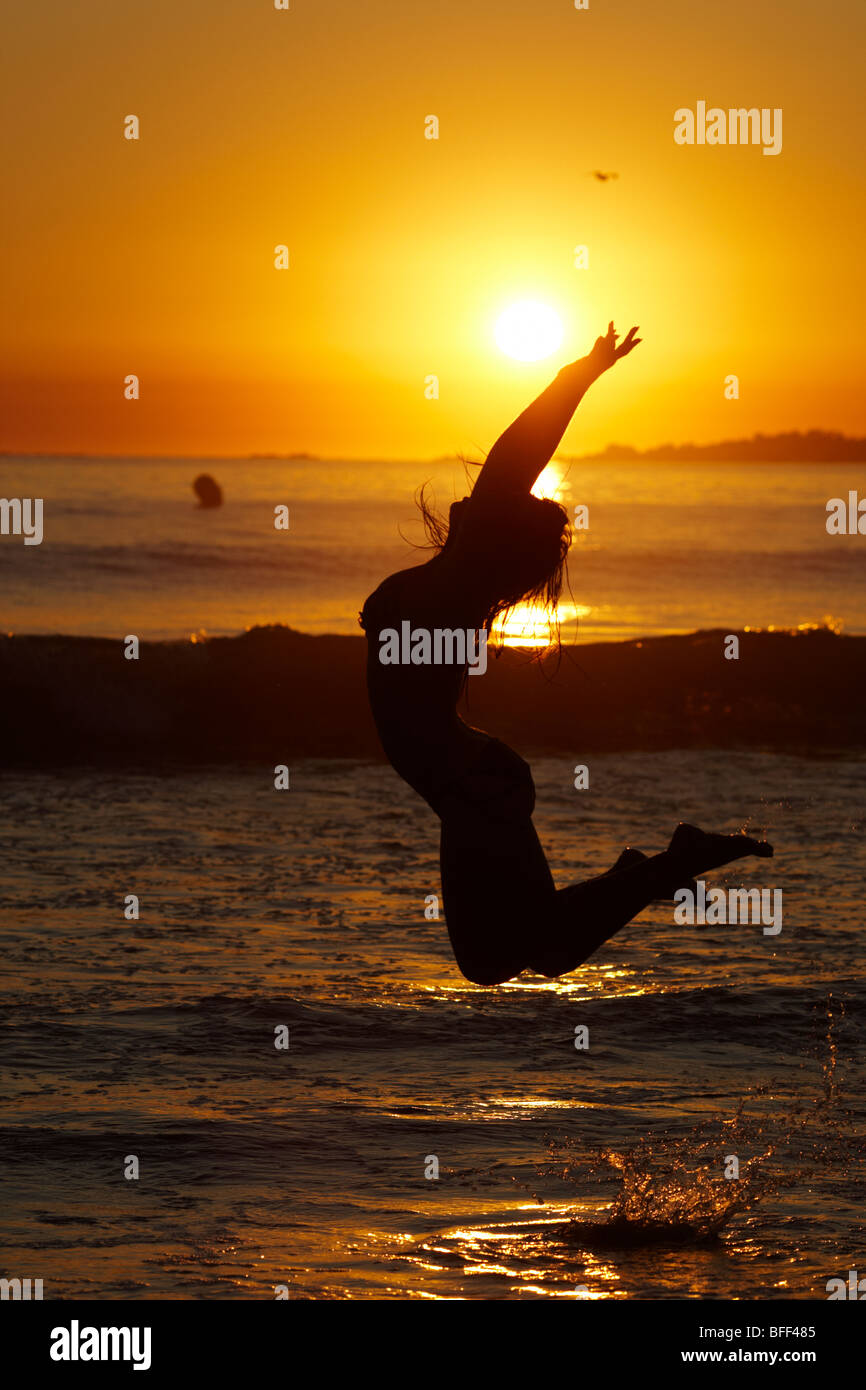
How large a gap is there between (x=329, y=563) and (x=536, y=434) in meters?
47.6

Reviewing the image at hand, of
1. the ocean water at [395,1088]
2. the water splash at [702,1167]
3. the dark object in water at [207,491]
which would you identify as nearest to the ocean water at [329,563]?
the dark object in water at [207,491]

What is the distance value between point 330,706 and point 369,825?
4820mm

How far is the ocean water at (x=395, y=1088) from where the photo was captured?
5.23m

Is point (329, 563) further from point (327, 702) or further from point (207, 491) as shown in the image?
point (327, 702)

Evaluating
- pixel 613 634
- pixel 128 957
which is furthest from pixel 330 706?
pixel 613 634

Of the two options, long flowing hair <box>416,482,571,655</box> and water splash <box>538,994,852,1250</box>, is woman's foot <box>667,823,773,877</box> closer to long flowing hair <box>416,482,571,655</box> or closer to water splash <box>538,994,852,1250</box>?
long flowing hair <box>416,482,571,655</box>

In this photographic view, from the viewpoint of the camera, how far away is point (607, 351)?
16.0ft

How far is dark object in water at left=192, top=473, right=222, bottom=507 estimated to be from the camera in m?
78.1

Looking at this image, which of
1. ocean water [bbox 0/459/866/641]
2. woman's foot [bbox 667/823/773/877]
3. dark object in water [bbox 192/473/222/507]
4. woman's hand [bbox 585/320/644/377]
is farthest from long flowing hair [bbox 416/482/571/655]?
dark object in water [bbox 192/473/222/507]

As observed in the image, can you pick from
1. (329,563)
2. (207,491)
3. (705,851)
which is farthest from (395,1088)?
(207,491)

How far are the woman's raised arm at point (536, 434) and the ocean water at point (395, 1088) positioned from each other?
230 cm

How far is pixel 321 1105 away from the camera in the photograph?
6.65 metres

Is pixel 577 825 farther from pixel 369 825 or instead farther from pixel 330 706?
pixel 330 706
